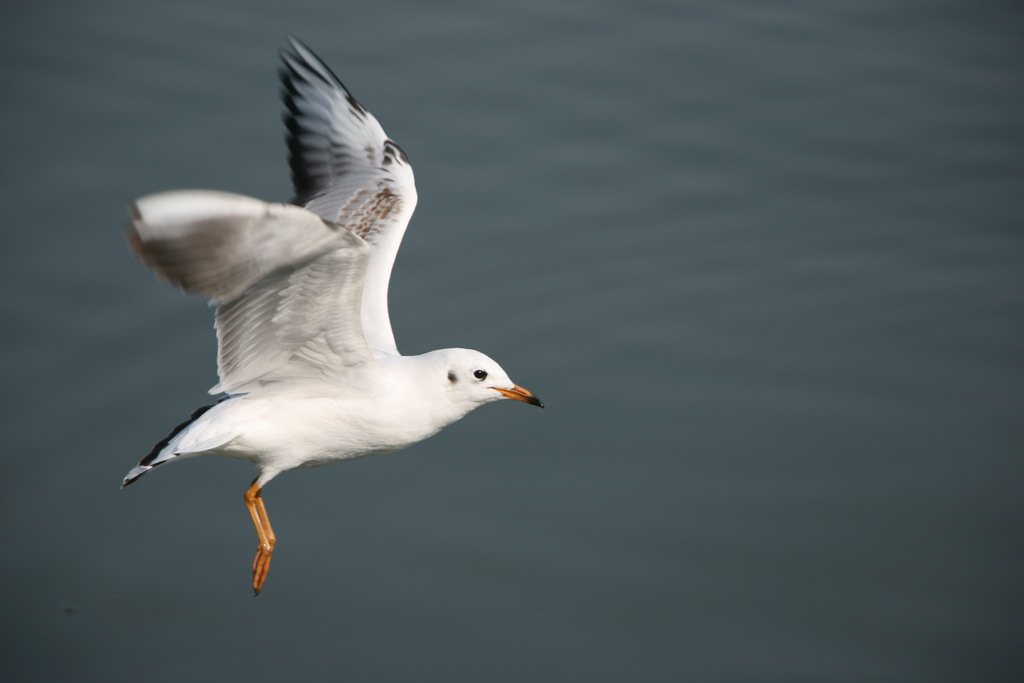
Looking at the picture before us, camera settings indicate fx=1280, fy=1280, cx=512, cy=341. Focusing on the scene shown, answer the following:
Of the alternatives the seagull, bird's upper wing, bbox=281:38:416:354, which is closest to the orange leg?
the seagull

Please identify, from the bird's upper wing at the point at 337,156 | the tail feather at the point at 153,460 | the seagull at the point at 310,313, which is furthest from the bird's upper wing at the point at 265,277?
the bird's upper wing at the point at 337,156

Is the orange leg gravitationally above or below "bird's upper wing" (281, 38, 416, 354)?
below

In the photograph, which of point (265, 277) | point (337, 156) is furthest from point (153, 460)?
point (337, 156)

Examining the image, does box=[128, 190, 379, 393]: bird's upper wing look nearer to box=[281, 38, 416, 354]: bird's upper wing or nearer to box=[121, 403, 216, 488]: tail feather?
box=[121, 403, 216, 488]: tail feather

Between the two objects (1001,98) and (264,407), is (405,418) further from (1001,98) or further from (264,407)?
(1001,98)

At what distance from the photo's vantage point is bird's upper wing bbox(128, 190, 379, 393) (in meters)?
5.00

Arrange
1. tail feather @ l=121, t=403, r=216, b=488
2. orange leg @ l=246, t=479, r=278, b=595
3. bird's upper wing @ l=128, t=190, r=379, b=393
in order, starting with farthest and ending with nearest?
orange leg @ l=246, t=479, r=278, b=595 < tail feather @ l=121, t=403, r=216, b=488 < bird's upper wing @ l=128, t=190, r=379, b=393

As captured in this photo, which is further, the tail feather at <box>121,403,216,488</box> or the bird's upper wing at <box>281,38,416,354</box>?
the bird's upper wing at <box>281,38,416,354</box>

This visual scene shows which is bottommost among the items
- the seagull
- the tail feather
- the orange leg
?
the orange leg

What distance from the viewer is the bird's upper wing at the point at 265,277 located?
197 inches

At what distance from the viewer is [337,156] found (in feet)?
26.3

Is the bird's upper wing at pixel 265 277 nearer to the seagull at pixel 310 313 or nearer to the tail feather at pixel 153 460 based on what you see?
the seagull at pixel 310 313

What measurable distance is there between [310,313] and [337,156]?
2370 mm

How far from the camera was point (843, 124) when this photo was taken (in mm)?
10594
